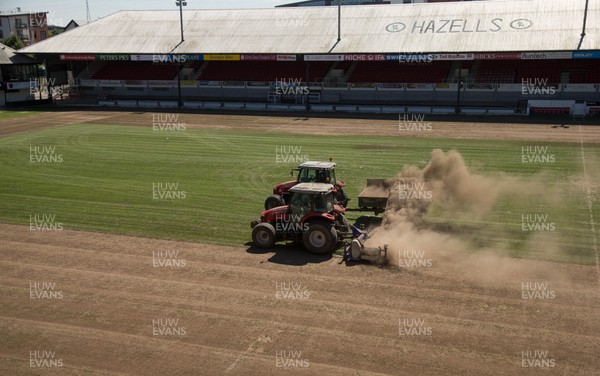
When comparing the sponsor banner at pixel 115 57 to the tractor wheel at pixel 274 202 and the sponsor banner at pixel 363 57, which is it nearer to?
the sponsor banner at pixel 363 57

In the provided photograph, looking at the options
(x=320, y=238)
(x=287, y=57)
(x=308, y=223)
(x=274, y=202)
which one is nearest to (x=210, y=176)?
(x=274, y=202)

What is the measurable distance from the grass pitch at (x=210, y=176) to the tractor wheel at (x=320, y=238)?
2.52 meters

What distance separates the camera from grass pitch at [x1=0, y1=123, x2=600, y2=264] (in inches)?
758

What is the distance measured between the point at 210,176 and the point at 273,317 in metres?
14.8

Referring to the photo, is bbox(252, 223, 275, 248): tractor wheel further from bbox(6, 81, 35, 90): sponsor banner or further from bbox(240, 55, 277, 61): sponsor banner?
bbox(6, 81, 35, 90): sponsor banner

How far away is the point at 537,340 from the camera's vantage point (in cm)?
1173

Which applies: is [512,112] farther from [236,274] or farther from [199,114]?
[236,274]

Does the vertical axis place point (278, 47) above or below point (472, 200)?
above

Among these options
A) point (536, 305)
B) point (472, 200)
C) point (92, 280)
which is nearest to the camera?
point (536, 305)

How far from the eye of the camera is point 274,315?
1312 centimetres

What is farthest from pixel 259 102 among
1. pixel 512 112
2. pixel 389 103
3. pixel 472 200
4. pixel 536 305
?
pixel 536 305

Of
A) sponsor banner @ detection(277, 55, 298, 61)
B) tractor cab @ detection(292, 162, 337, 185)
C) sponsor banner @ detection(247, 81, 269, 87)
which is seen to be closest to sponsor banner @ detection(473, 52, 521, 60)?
sponsor banner @ detection(277, 55, 298, 61)

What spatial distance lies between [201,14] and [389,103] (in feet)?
86.0

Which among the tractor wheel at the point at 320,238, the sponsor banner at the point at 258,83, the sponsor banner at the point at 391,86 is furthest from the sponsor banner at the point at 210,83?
the tractor wheel at the point at 320,238
